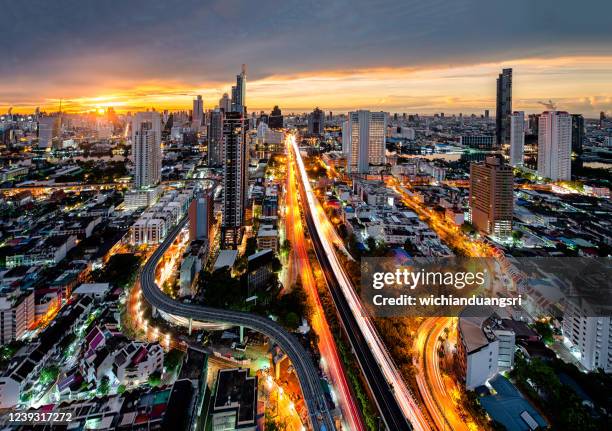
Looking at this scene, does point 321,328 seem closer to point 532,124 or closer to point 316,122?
point 316,122

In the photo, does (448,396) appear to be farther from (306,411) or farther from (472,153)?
(472,153)

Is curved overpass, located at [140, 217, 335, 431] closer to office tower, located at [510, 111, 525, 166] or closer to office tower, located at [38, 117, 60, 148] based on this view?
office tower, located at [510, 111, 525, 166]

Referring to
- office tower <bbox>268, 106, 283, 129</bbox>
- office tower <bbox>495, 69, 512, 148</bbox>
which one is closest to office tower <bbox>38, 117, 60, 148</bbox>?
office tower <bbox>268, 106, 283, 129</bbox>

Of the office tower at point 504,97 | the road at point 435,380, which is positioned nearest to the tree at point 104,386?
the road at point 435,380

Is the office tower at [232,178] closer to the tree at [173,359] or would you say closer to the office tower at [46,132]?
the tree at [173,359]

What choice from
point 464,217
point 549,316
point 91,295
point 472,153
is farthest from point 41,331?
point 472,153

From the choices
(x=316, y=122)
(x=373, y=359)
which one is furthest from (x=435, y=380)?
(x=316, y=122)
